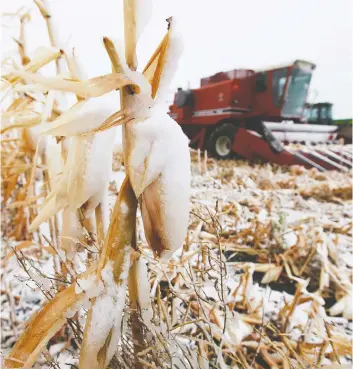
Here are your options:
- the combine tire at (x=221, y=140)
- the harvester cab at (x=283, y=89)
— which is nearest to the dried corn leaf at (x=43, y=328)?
the combine tire at (x=221, y=140)

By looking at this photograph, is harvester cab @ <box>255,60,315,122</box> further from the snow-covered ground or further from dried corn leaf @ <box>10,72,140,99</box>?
dried corn leaf @ <box>10,72,140,99</box>

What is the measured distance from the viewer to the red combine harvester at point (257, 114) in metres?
4.55

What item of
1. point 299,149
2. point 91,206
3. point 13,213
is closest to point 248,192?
point 13,213

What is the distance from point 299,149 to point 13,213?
355cm

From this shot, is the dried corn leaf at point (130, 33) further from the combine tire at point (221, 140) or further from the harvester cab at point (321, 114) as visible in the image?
the harvester cab at point (321, 114)

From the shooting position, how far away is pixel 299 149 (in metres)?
4.15

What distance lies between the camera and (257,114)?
17.0 feet

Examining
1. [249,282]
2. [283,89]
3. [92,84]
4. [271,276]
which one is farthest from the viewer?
[283,89]

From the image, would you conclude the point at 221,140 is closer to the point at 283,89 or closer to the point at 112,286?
the point at 283,89

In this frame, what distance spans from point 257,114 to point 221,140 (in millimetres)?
678

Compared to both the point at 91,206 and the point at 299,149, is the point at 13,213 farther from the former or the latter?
the point at 299,149

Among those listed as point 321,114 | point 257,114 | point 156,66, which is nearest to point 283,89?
point 257,114

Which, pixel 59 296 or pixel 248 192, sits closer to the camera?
pixel 59 296

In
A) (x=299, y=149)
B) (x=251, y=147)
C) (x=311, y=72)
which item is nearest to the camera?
(x=299, y=149)
